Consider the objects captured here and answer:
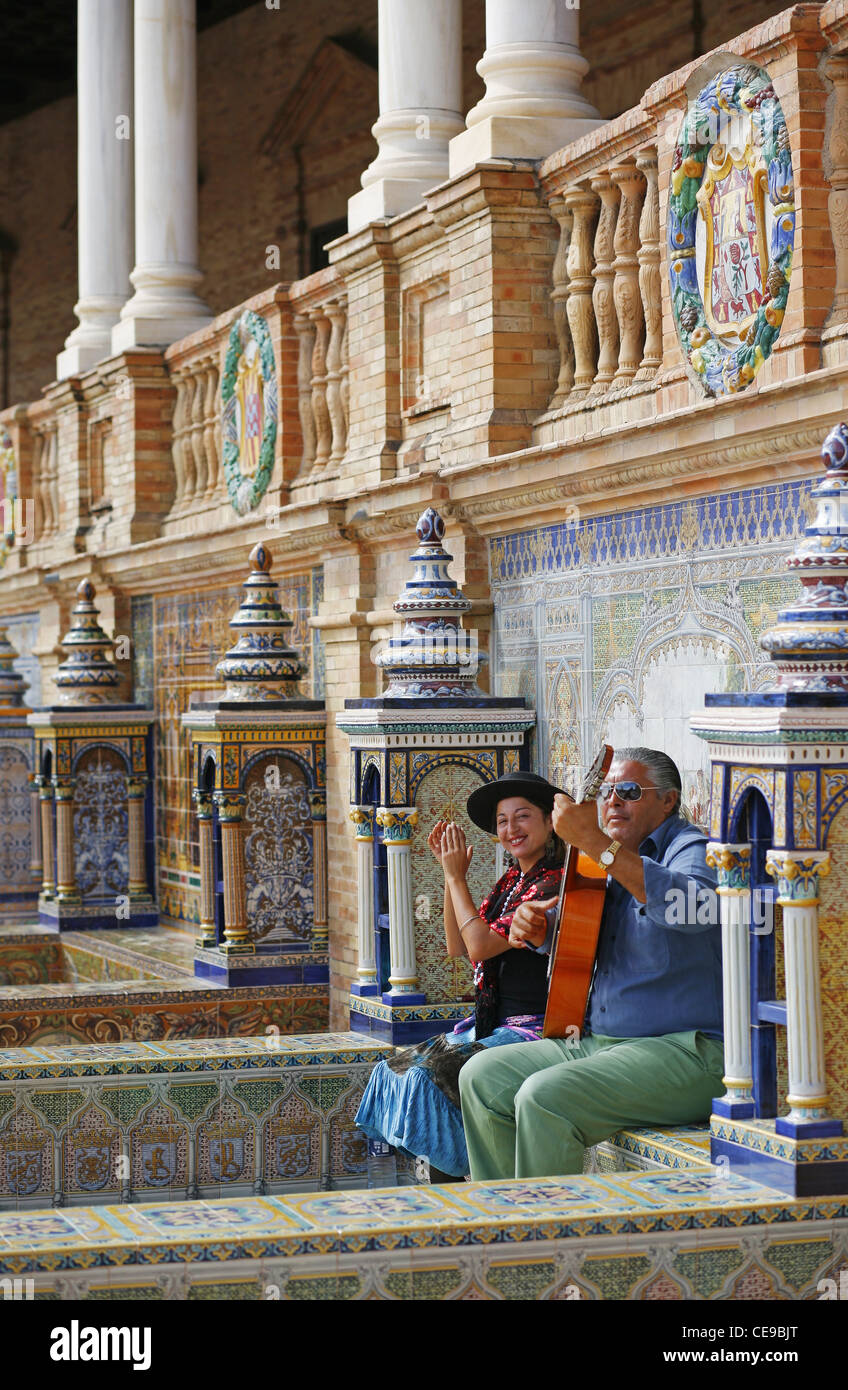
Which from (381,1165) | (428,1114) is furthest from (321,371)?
(428,1114)

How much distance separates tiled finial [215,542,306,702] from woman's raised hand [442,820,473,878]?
132 inches

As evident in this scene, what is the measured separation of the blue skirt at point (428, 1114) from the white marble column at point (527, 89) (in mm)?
3443

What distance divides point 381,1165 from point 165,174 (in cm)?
772

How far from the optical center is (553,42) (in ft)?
27.9

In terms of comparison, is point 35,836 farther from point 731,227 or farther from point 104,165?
point 731,227

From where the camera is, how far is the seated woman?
654cm

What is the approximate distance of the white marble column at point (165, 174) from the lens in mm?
13023

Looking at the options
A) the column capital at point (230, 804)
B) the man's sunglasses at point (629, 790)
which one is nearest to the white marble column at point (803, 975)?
the man's sunglasses at point (629, 790)

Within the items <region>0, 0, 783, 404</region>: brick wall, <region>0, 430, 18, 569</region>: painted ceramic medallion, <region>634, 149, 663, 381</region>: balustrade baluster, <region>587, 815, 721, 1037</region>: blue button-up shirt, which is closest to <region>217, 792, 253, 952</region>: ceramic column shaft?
<region>634, 149, 663, 381</region>: balustrade baluster

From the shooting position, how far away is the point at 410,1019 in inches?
301
